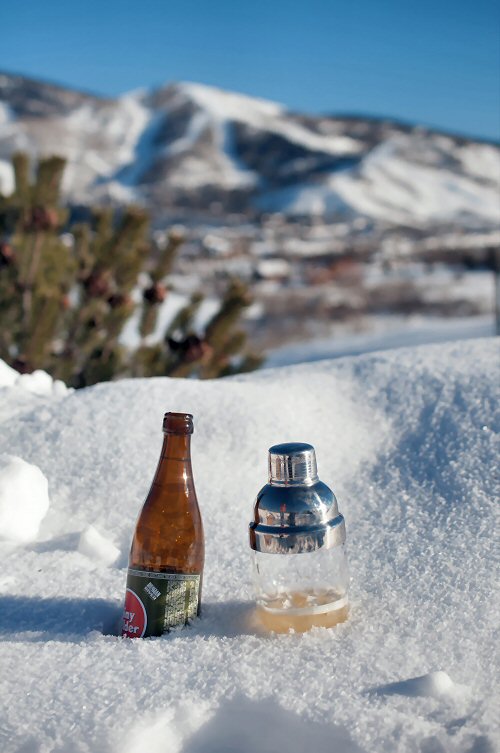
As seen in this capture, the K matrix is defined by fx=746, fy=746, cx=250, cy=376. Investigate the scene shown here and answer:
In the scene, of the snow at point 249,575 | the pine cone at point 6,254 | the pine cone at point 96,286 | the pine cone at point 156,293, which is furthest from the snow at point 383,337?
the snow at point 249,575

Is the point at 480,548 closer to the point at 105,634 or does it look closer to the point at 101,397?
the point at 105,634

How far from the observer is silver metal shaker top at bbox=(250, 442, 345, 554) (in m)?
0.99

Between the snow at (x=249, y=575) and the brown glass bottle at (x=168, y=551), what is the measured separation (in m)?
0.04

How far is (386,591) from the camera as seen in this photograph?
1.09 m

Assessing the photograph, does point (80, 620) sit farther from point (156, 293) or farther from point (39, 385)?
point (156, 293)

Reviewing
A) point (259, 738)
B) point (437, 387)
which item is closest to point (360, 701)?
point (259, 738)

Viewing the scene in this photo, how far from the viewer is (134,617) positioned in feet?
3.36

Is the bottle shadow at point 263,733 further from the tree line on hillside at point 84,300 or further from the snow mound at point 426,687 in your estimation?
the tree line on hillside at point 84,300

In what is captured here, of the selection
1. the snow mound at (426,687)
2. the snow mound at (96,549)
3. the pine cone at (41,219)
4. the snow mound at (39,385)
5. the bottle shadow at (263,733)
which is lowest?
the bottle shadow at (263,733)

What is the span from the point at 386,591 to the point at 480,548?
0.16 meters

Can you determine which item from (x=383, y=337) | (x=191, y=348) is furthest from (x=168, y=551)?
(x=383, y=337)

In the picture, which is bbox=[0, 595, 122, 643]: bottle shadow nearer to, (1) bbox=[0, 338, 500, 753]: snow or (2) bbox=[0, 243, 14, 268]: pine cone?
(1) bbox=[0, 338, 500, 753]: snow

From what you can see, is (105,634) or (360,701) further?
(105,634)

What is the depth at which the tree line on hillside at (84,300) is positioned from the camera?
2662 millimetres
